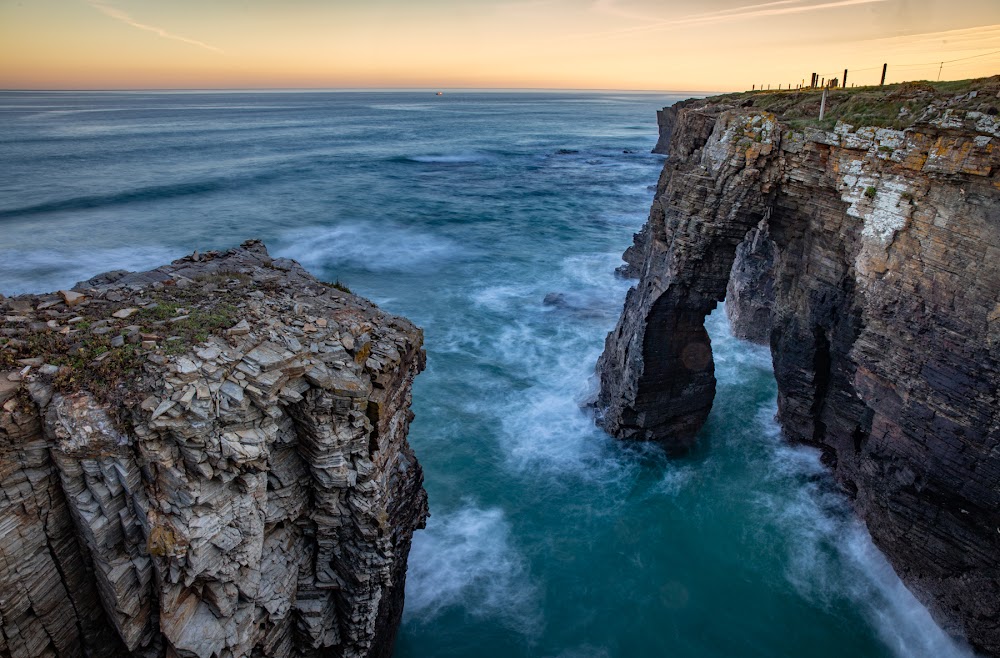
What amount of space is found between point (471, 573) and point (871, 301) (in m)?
15.6

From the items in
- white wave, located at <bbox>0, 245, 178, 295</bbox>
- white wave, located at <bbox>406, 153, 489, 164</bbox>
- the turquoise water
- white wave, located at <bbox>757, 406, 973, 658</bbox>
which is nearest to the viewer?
white wave, located at <bbox>757, 406, 973, 658</bbox>

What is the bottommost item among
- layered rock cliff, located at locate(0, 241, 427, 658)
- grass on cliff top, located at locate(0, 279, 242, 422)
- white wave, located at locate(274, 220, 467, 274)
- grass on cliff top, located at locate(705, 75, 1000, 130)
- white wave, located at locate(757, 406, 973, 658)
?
white wave, located at locate(757, 406, 973, 658)

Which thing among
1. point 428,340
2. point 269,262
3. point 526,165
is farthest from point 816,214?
point 526,165

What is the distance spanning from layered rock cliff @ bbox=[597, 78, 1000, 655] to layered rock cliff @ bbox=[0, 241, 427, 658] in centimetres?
1337

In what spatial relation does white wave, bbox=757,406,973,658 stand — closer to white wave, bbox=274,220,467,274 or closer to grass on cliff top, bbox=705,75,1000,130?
grass on cliff top, bbox=705,75,1000,130

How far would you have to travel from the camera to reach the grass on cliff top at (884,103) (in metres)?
14.7

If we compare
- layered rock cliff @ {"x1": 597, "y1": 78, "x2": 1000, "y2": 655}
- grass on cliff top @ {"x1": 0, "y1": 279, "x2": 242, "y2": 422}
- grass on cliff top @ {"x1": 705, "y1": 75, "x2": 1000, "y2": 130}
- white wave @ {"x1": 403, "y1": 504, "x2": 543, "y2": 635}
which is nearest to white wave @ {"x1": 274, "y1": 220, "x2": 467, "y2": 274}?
layered rock cliff @ {"x1": 597, "y1": 78, "x2": 1000, "y2": 655}

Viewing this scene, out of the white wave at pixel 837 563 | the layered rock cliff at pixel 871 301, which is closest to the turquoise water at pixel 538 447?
the white wave at pixel 837 563

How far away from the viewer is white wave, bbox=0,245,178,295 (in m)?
40.0

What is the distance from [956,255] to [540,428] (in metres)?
17.2

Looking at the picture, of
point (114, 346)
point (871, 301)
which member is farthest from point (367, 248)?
point (114, 346)

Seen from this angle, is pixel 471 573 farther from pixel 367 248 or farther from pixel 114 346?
pixel 367 248

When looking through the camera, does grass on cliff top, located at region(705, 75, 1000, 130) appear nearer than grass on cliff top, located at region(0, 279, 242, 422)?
No

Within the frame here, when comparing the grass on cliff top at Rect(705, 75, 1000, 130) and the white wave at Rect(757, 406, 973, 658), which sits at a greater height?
the grass on cliff top at Rect(705, 75, 1000, 130)
